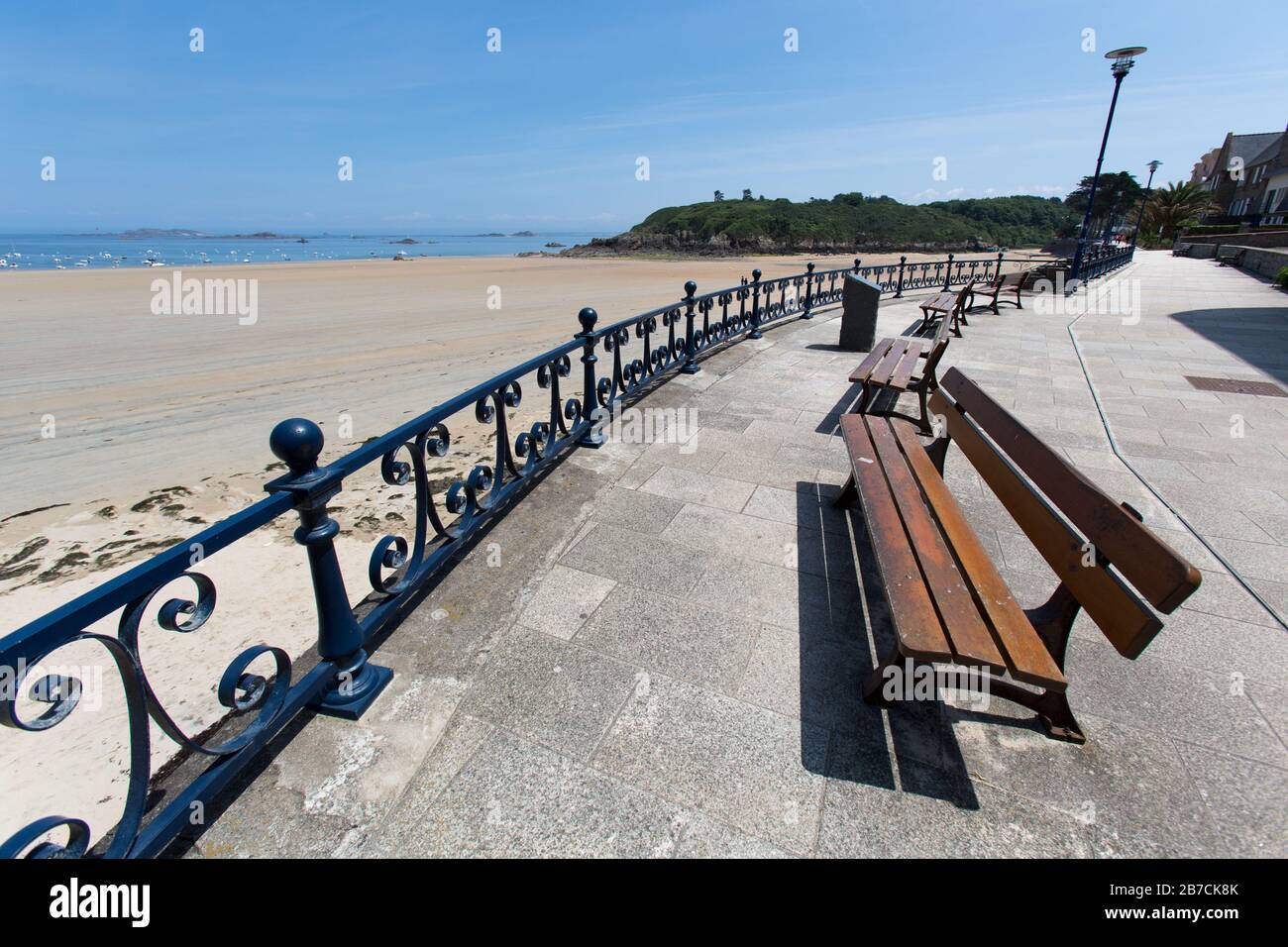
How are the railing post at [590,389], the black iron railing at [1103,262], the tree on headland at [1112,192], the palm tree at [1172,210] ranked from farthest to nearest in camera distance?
the tree on headland at [1112,192]
the palm tree at [1172,210]
the black iron railing at [1103,262]
the railing post at [590,389]

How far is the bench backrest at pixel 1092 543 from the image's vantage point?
5.80 feet

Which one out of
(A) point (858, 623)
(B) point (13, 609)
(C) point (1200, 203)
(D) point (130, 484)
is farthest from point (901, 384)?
(C) point (1200, 203)

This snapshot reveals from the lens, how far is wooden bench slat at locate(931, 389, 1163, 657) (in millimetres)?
1829

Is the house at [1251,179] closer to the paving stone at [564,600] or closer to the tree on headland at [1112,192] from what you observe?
the tree on headland at [1112,192]

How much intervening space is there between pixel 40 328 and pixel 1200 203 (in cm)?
9436

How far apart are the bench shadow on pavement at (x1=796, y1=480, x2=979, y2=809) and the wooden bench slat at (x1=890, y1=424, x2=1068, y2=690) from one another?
0.52 meters

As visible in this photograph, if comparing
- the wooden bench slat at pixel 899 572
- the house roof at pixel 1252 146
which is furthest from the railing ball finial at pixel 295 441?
the house roof at pixel 1252 146

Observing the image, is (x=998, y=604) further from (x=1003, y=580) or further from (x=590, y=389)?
(x=590, y=389)

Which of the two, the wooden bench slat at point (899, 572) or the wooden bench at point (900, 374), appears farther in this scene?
the wooden bench at point (900, 374)

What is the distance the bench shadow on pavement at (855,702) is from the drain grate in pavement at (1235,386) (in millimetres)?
6751

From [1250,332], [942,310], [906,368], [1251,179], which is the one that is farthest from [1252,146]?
[906,368]

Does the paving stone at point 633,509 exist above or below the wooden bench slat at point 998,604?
below

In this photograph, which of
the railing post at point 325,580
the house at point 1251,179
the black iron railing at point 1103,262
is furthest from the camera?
the house at point 1251,179

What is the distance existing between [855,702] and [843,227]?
96.5 metres
